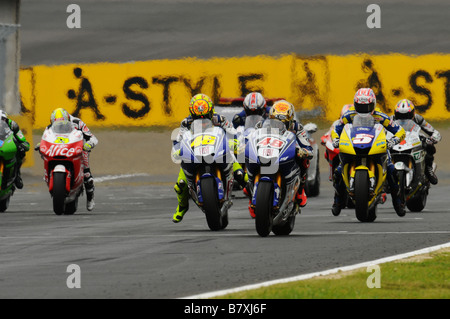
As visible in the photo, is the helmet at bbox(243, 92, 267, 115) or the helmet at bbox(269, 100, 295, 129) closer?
the helmet at bbox(269, 100, 295, 129)

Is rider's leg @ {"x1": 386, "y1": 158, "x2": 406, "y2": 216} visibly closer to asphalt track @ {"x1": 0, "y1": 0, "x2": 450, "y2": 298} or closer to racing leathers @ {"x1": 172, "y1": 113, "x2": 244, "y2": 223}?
asphalt track @ {"x1": 0, "y1": 0, "x2": 450, "y2": 298}

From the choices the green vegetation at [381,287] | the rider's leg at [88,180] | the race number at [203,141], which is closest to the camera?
the green vegetation at [381,287]

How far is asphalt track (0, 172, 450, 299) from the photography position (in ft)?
39.9

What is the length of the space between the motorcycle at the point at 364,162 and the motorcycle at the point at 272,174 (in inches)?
71.5

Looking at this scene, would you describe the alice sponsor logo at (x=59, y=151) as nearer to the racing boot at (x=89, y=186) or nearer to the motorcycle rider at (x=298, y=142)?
the racing boot at (x=89, y=186)

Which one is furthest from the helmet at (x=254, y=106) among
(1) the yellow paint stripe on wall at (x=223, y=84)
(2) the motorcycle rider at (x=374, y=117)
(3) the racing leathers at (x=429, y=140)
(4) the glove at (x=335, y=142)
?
(1) the yellow paint stripe on wall at (x=223, y=84)

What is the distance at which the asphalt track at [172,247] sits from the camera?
39.9 ft

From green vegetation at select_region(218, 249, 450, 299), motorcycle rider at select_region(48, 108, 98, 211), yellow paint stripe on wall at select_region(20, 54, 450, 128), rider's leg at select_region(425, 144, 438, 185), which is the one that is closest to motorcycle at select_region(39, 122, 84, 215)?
motorcycle rider at select_region(48, 108, 98, 211)

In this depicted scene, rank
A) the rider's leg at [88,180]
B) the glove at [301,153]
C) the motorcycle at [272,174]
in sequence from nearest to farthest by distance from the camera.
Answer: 1. the motorcycle at [272,174]
2. the glove at [301,153]
3. the rider's leg at [88,180]

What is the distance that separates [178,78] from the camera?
41.0m

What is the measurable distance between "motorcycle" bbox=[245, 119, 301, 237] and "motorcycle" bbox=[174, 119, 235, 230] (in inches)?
27.7
